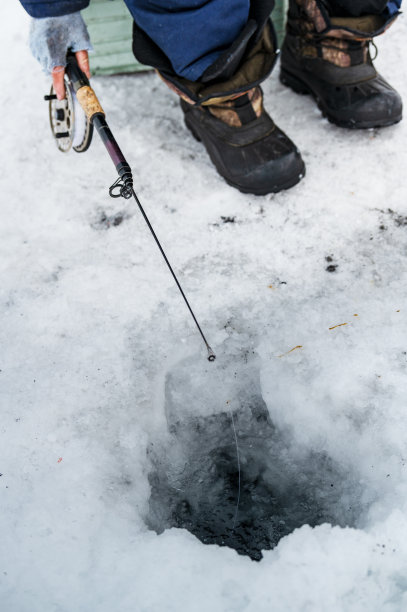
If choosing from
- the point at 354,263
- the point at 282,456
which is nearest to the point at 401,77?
the point at 354,263

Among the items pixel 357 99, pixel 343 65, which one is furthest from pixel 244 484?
pixel 343 65

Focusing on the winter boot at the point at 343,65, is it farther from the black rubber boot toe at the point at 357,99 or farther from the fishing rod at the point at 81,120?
the fishing rod at the point at 81,120

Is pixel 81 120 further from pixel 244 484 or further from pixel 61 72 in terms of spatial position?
pixel 244 484

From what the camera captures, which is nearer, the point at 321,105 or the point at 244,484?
the point at 244,484

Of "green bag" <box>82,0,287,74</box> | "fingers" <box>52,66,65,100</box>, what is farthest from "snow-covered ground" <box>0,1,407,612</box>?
"fingers" <box>52,66,65,100</box>

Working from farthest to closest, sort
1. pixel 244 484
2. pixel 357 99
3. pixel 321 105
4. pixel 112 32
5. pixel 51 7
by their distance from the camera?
1. pixel 112 32
2. pixel 321 105
3. pixel 357 99
4. pixel 51 7
5. pixel 244 484

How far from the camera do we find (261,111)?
199 cm

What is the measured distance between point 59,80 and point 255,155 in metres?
0.77

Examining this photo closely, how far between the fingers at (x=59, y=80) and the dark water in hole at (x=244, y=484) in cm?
121

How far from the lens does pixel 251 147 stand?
77.2 inches

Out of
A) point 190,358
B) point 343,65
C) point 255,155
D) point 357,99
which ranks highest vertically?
point 343,65

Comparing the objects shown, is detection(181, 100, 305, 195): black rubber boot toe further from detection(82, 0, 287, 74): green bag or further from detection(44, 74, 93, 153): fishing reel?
detection(82, 0, 287, 74): green bag

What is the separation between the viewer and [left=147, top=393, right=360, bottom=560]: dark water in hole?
4.50 ft

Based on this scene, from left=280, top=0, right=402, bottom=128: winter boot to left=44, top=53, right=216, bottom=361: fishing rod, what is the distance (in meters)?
1.02
